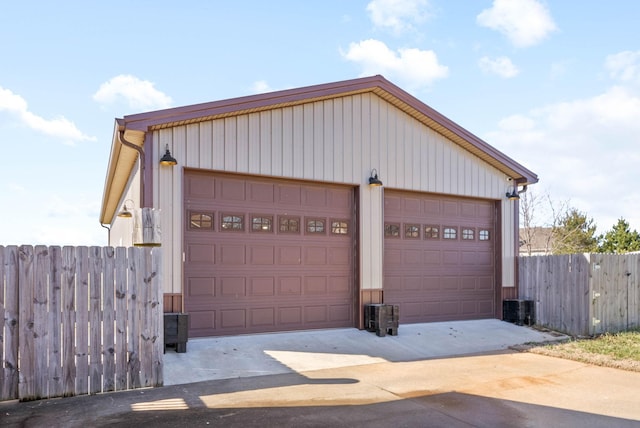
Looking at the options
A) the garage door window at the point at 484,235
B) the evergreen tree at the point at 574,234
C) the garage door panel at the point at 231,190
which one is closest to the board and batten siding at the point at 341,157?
the garage door panel at the point at 231,190

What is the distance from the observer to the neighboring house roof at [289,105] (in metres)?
6.94

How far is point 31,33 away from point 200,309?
640 cm

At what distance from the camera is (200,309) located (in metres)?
7.34

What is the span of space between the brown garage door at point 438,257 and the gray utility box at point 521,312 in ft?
1.27

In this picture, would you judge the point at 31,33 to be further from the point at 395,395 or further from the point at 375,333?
the point at 395,395

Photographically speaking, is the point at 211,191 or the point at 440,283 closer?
the point at 211,191

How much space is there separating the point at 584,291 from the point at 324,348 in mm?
5666

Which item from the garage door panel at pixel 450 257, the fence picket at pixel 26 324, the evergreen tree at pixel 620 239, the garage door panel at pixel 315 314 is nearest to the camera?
the fence picket at pixel 26 324

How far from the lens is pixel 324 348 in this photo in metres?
7.39

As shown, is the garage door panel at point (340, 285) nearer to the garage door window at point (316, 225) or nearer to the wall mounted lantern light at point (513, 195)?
the garage door window at point (316, 225)

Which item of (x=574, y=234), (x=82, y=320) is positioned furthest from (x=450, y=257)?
(x=574, y=234)

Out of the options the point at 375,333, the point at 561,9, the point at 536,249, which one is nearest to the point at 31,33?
the point at 375,333

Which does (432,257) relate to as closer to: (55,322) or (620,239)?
(55,322)

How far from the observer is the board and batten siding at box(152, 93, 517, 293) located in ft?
23.5
